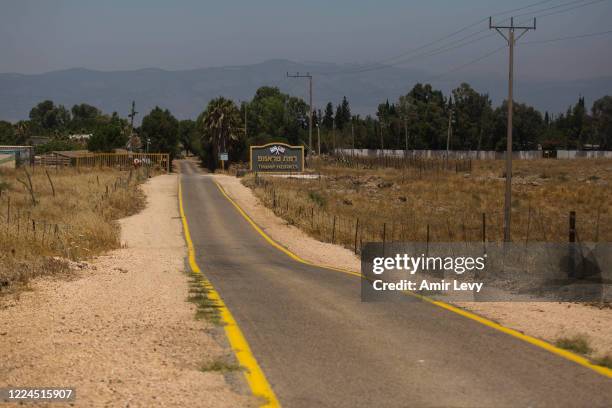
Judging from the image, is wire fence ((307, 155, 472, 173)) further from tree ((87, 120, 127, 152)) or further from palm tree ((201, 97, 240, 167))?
tree ((87, 120, 127, 152))

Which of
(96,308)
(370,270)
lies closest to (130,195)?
(370,270)

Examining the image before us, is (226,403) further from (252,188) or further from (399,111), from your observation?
(399,111)

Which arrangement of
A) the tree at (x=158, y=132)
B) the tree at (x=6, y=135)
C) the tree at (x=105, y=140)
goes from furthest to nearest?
the tree at (x=6, y=135) → the tree at (x=158, y=132) → the tree at (x=105, y=140)

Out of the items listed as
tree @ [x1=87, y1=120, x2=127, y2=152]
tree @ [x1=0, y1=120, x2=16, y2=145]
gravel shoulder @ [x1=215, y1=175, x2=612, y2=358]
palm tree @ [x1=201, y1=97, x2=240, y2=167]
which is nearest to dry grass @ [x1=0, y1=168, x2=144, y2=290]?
gravel shoulder @ [x1=215, y1=175, x2=612, y2=358]

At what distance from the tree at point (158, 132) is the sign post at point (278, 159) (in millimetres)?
58460

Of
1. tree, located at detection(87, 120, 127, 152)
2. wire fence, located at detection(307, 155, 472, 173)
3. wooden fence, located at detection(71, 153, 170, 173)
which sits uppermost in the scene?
tree, located at detection(87, 120, 127, 152)

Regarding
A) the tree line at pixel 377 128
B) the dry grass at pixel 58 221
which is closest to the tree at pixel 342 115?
the tree line at pixel 377 128

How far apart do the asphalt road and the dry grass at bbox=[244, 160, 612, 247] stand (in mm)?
9758

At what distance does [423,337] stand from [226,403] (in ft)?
11.6

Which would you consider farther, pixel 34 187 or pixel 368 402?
pixel 34 187

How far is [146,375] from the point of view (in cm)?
744

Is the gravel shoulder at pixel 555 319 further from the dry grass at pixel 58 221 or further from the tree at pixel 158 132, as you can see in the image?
the tree at pixel 158 132

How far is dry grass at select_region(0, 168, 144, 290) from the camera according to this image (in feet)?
52.5

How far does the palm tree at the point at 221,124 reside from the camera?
353 feet
